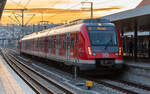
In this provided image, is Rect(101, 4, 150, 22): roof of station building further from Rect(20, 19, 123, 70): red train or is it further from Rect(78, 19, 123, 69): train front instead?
Rect(78, 19, 123, 69): train front

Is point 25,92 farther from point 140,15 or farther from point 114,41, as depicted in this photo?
point 140,15

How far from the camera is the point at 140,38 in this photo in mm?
34812

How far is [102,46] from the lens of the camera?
15.6m

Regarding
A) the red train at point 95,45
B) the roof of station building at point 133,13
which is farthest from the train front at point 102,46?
the roof of station building at point 133,13

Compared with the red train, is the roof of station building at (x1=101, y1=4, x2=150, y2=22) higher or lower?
higher

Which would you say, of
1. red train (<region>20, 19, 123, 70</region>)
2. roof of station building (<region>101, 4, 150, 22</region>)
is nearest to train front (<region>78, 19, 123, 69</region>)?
red train (<region>20, 19, 123, 70</region>)

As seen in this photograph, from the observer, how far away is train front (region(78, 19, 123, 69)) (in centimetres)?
1527

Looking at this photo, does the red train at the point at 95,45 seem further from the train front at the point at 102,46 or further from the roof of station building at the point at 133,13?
the roof of station building at the point at 133,13

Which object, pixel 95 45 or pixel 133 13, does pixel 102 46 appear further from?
pixel 133 13

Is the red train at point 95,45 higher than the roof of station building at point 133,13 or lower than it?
lower

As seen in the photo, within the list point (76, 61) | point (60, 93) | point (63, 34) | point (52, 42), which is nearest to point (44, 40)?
point (52, 42)

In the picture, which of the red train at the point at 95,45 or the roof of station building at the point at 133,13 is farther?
the roof of station building at the point at 133,13

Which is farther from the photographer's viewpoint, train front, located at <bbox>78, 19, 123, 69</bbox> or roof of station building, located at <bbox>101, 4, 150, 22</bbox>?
roof of station building, located at <bbox>101, 4, 150, 22</bbox>

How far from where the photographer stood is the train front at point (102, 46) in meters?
15.3
